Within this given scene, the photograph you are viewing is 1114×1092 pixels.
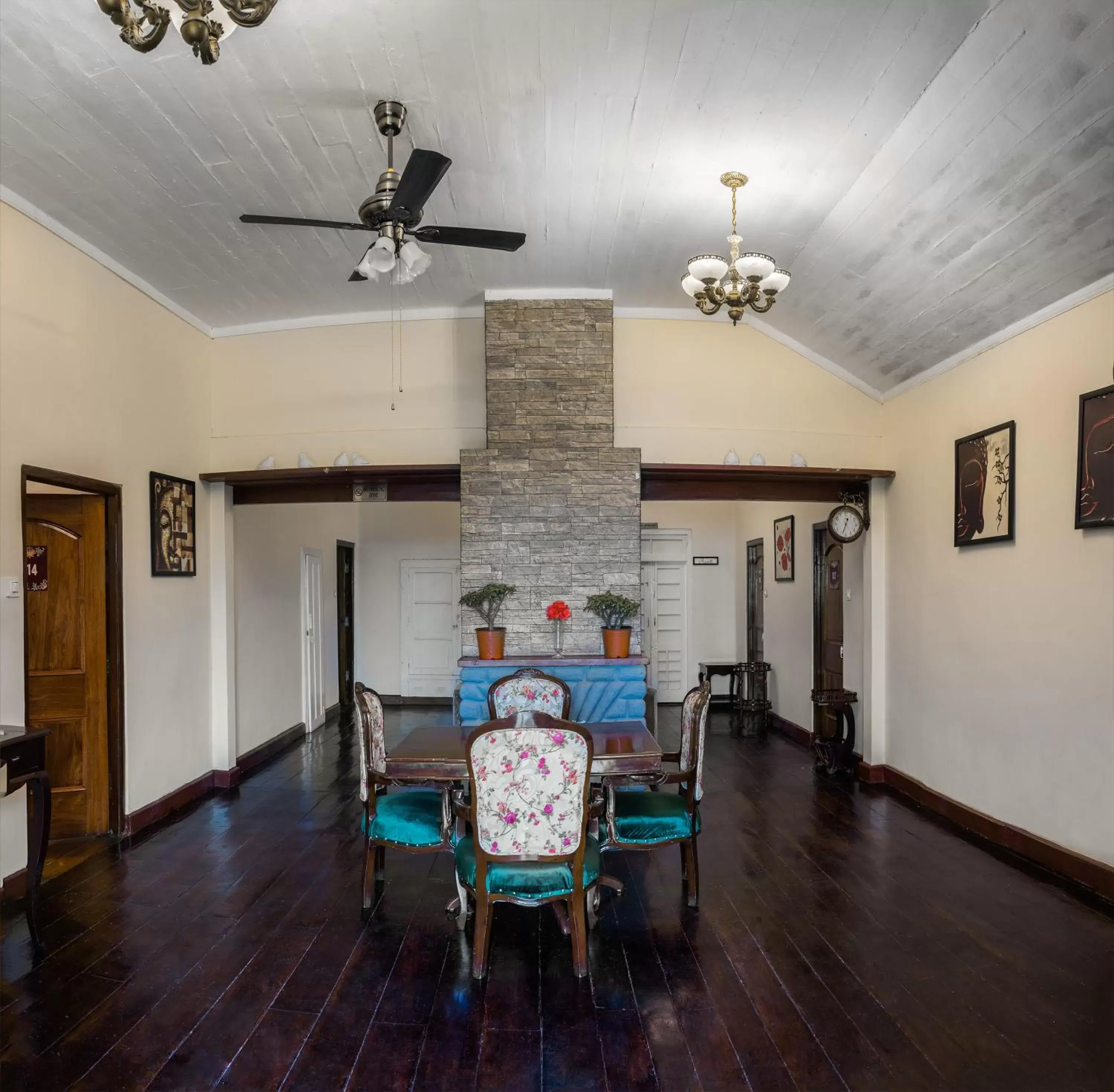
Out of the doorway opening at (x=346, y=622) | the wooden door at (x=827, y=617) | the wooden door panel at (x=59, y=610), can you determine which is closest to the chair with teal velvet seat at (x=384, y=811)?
the wooden door panel at (x=59, y=610)

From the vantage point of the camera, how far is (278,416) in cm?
559

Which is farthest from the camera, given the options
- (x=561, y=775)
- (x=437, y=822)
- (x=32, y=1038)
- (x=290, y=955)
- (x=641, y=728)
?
(x=641, y=728)

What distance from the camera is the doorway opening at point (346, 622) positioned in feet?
27.8

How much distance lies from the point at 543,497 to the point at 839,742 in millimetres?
2935

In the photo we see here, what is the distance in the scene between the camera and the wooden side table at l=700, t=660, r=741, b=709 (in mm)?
8016

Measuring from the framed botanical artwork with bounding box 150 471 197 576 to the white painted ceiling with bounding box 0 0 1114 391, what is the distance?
1.35 m

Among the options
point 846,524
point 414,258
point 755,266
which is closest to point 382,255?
point 414,258

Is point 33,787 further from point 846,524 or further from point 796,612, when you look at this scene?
point 796,612

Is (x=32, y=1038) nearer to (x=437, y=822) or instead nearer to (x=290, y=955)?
(x=290, y=955)

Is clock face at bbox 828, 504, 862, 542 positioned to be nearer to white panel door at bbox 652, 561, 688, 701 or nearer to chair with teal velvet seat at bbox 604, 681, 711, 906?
chair with teal velvet seat at bbox 604, 681, 711, 906

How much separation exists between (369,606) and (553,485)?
186 inches

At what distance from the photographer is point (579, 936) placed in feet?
9.12

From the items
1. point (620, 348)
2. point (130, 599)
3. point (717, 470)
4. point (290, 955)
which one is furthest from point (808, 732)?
point (130, 599)

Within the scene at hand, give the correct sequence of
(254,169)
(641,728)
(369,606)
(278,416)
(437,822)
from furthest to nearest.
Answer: (369,606) → (278,416) → (641,728) → (254,169) → (437,822)
